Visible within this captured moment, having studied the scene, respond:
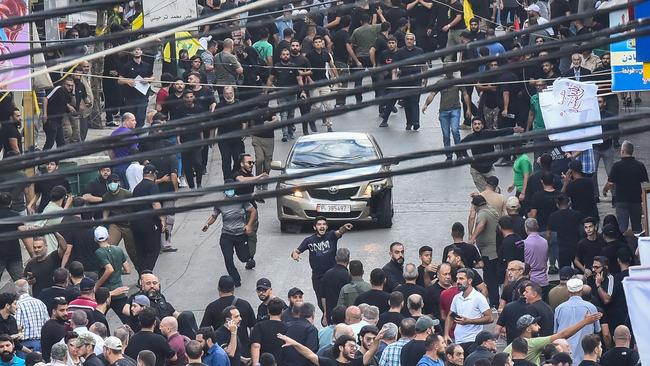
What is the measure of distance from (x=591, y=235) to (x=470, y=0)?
41.6ft

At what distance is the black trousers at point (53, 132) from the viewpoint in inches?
943

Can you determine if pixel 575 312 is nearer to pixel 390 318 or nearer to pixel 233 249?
pixel 390 318

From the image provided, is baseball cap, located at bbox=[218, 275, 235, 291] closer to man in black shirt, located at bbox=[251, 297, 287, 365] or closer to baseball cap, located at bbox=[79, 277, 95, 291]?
man in black shirt, located at bbox=[251, 297, 287, 365]

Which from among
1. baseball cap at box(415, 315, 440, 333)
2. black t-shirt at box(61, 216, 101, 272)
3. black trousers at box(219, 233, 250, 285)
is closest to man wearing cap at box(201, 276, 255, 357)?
baseball cap at box(415, 315, 440, 333)

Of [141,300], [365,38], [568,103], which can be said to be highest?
[365,38]

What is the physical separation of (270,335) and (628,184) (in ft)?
23.0

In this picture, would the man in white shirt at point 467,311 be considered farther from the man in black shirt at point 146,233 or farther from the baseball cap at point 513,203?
the man in black shirt at point 146,233

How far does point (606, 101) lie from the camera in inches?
885

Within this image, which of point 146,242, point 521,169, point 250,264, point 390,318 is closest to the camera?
point 390,318

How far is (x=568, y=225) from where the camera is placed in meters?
18.1

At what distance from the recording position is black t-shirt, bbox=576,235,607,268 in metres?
17.2

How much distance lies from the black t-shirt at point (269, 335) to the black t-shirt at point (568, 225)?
16.9ft

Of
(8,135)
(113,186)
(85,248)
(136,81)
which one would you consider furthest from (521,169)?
(136,81)

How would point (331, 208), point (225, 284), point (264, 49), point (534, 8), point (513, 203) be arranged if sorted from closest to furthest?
point (225, 284), point (513, 203), point (331, 208), point (264, 49), point (534, 8)
